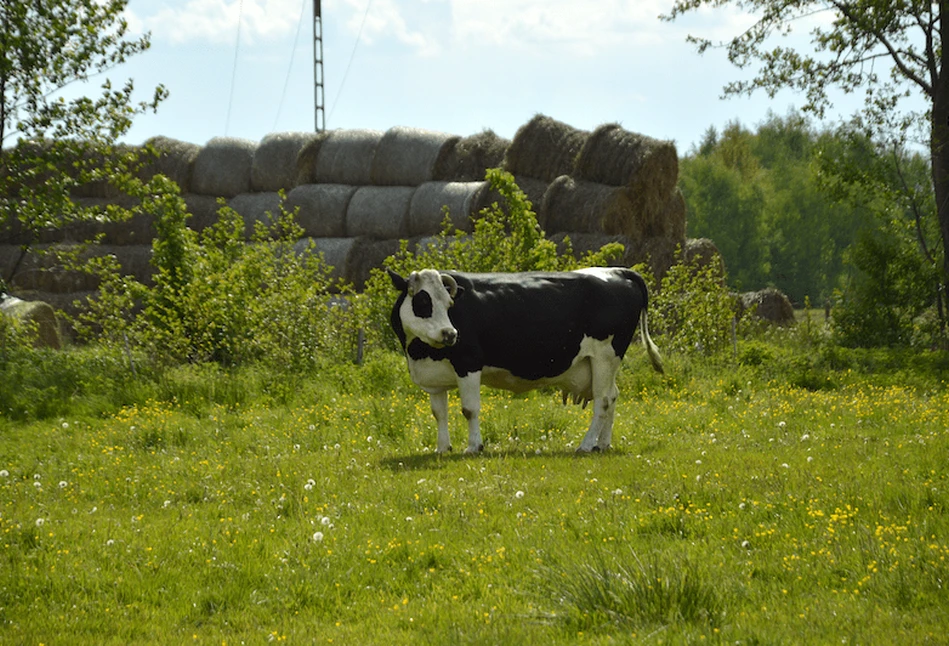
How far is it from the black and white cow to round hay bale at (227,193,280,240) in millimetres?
21910

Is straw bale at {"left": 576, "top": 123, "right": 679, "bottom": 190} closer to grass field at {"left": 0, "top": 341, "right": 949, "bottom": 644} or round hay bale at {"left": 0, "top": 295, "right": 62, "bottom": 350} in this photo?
round hay bale at {"left": 0, "top": 295, "right": 62, "bottom": 350}

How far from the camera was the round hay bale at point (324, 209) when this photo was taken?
32500 millimetres

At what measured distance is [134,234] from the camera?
3425 centimetres

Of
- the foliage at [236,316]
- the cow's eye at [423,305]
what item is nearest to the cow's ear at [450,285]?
the cow's eye at [423,305]

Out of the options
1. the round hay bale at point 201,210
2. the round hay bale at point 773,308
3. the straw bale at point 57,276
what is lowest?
the round hay bale at point 773,308

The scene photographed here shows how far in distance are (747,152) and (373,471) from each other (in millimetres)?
74781

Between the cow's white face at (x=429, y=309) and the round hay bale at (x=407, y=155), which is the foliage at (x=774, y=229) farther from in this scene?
the cow's white face at (x=429, y=309)

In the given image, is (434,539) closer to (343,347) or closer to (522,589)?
(522,589)

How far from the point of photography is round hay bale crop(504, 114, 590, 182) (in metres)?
28.8

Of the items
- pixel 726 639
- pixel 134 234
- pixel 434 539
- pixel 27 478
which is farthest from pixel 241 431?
pixel 134 234

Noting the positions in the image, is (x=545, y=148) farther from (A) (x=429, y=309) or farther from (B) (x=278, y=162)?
(A) (x=429, y=309)

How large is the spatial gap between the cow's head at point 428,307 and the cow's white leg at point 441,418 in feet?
2.76

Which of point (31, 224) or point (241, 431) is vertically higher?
point (31, 224)

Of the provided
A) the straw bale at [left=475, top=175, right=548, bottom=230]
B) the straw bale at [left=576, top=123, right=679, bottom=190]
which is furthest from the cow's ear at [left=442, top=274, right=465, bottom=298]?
the straw bale at [left=576, top=123, right=679, bottom=190]
